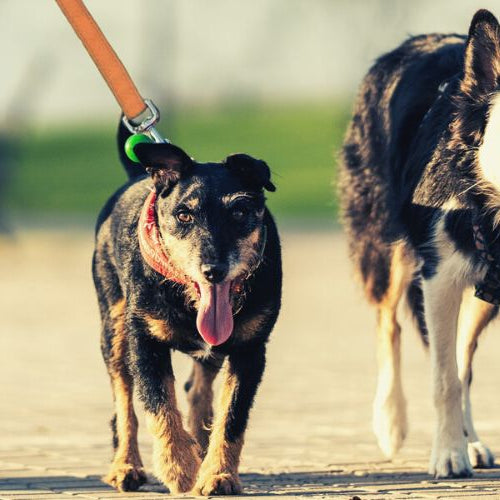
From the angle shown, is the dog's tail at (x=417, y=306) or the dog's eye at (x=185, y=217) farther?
the dog's tail at (x=417, y=306)

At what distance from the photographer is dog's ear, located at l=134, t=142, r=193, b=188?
5.33m

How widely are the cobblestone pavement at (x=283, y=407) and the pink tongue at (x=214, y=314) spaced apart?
0.67 m

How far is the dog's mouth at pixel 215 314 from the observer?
5.22m

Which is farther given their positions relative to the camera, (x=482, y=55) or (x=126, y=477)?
(x=482, y=55)

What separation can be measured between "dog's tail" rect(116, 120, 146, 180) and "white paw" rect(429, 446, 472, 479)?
6.22 feet

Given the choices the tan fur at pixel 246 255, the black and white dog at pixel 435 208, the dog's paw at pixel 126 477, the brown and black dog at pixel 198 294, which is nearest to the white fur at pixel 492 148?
the black and white dog at pixel 435 208

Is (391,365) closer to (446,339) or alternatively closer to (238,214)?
(446,339)

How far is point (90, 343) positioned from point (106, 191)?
2195 centimetres

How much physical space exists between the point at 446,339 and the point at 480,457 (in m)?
0.57

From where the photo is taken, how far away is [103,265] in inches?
242

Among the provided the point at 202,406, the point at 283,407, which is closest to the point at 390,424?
the point at 202,406

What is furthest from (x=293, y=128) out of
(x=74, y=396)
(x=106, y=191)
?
(x=74, y=396)

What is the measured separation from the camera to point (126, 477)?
5.66 meters

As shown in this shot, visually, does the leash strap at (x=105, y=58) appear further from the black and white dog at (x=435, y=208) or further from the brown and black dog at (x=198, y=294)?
the black and white dog at (x=435, y=208)
